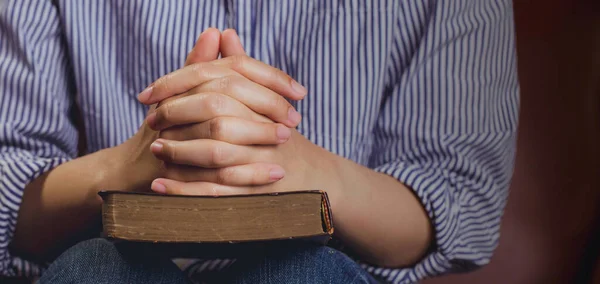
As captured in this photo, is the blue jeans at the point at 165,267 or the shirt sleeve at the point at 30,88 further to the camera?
the shirt sleeve at the point at 30,88

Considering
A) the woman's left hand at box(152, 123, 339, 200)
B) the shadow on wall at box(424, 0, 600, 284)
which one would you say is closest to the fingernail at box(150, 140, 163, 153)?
the woman's left hand at box(152, 123, 339, 200)

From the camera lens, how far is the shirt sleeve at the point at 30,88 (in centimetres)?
72

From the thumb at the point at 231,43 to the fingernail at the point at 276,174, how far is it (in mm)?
133

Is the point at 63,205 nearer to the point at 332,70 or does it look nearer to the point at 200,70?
the point at 200,70

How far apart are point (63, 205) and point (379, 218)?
1.14 feet

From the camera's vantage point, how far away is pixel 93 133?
791mm

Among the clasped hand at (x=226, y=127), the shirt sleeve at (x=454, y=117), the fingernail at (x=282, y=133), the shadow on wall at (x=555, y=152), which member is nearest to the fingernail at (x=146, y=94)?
the clasped hand at (x=226, y=127)

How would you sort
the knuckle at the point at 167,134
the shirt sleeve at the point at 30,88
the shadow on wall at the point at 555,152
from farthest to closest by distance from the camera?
1. the shadow on wall at the point at 555,152
2. the shirt sleeve at the point at 30,88
3. the knuckle at the point at 167,134

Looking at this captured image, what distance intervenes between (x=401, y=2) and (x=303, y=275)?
38 centimetres

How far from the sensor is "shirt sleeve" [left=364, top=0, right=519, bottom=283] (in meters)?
0.74

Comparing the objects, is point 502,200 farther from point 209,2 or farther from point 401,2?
point 209,2

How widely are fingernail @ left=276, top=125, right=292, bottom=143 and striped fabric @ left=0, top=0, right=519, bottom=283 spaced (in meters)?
0.20

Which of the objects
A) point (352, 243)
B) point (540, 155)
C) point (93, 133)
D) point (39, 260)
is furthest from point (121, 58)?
point (540, 155)

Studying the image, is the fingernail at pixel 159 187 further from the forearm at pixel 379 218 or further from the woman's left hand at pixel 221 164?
the forearm at pixel 379 218
